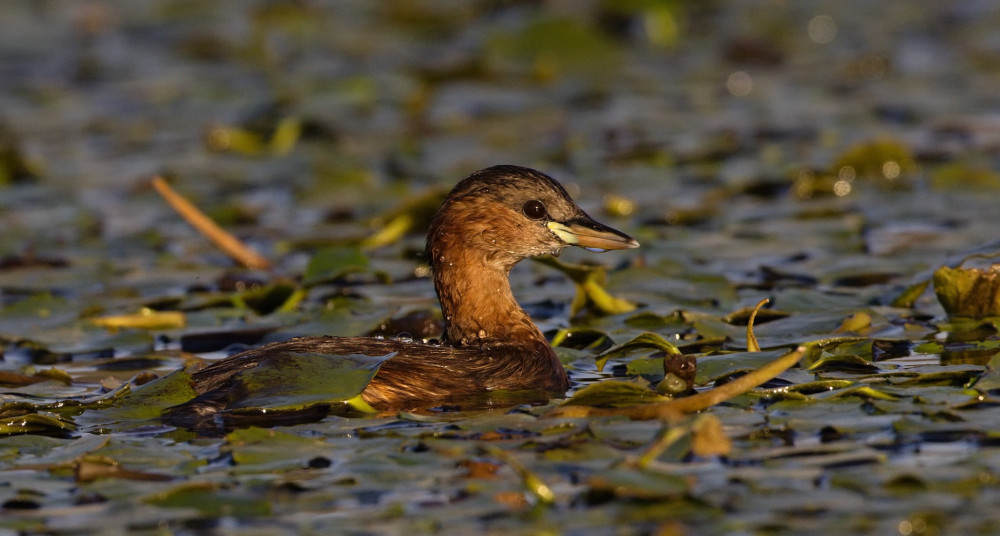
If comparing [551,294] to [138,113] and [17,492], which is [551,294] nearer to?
[17,492]

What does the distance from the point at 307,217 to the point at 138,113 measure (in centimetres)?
487

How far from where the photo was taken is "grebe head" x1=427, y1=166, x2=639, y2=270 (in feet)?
25.2

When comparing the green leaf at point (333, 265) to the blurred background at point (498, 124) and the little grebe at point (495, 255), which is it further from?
the blurred background at point (498, 124)

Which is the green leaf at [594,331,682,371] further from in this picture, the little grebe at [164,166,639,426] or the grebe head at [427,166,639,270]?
the grebe head at [427,166,639,270]

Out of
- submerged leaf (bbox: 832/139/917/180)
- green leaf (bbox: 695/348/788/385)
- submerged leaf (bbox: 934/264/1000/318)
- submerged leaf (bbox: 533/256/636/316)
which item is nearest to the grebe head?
submerged leaf (bbox: 533/256/636/316)

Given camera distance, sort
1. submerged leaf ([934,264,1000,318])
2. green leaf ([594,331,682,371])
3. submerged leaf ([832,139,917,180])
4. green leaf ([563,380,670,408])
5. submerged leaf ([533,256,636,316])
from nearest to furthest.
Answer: green leaf ([563,380,670,408]), green leaf ([594,331,682,371]), submerged leaf ([934,264,1000,318]), submerged leaf ([533,256,636,316]), submerged leaf ([832,139,917,180])

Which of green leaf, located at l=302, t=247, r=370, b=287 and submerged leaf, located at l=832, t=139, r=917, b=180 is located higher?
submerged leaf, located at l=832, t=139, r=917, b=180

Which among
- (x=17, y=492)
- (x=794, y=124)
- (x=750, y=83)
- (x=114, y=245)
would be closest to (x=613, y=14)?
(x=750, y=83)

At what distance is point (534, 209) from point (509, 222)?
145 millimetres

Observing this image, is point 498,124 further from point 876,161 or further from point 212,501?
point 212,501

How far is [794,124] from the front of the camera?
1424 cm

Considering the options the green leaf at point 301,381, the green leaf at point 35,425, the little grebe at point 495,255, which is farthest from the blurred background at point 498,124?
the green leaf at point 35,425

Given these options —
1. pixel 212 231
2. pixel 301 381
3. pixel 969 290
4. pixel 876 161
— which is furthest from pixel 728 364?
pixel 876 161

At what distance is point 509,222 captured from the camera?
7684 mm
